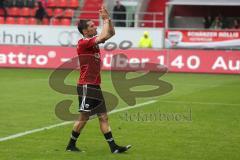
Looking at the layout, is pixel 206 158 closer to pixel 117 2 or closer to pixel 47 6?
pixel 117 2

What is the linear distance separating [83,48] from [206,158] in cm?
262

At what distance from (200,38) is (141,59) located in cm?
501

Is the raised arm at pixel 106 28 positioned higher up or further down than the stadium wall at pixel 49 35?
higher up

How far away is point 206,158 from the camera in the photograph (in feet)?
37.0

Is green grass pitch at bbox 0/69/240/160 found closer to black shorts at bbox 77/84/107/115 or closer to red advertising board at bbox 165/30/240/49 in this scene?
black shorts at bbox 77/84/107/115

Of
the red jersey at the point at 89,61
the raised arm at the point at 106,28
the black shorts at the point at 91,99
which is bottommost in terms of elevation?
the black shorts at the point at 91,99

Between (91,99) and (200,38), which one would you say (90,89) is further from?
(200,38)

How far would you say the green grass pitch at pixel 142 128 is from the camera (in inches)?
458

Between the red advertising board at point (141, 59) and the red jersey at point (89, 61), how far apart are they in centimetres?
2026

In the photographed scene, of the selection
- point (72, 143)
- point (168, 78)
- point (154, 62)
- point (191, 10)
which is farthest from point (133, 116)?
point (191, 10)

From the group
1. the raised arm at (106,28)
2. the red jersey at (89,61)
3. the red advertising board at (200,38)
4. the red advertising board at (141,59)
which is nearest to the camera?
the raised arm at (106,28)

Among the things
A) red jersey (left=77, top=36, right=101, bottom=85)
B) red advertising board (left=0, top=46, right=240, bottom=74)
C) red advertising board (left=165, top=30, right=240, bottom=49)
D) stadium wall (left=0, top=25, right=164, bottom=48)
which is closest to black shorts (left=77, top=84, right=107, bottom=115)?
red jersey (left=77, top=36, right=101, bottom=85)

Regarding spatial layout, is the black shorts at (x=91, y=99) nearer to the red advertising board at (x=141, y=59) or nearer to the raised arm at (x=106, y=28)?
the raised arm at (x=106, y=28)

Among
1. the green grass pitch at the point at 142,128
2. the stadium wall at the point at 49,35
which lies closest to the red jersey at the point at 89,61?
the green grass pitch at the point at 142,128
